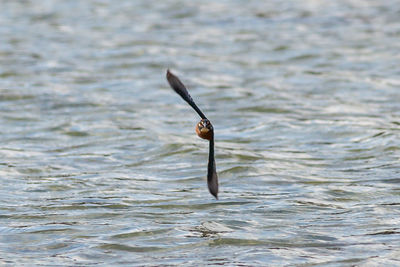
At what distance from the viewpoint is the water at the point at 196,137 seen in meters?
5.59

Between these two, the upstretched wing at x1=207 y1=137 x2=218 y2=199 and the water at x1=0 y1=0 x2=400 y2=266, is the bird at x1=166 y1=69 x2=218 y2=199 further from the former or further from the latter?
the water at x1=0 y1=0 x2=400 y2=266

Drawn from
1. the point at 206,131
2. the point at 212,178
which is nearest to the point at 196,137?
the point at 212,178

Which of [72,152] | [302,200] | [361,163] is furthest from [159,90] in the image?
[302,200]

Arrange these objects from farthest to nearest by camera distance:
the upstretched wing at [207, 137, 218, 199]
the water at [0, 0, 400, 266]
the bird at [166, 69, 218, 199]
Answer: the water at [0, 0, 400, 266]
the upstretched wing at [207, 137, 218, 199]
the bird at [166, 69, 218, 199]

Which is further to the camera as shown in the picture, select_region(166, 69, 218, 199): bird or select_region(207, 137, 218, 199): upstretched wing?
select_region(207, 137, 218, 199): upstretched wing

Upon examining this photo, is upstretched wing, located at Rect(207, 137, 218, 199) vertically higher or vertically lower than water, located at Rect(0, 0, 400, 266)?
higher

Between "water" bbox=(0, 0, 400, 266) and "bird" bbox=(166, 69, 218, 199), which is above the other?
"bird" bbox=(166, 69, 218, 199)

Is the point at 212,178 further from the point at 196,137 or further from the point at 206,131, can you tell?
the point at 196,137

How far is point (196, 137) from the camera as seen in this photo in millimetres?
8539

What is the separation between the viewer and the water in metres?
5.59

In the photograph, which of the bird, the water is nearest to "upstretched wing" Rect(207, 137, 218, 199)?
the bird

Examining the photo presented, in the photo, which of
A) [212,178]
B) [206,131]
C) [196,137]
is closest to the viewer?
[206,131]

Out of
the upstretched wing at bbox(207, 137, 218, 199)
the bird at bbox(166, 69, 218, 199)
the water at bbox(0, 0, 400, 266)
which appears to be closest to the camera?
the bird at bbox(166, 69, 218, 199)

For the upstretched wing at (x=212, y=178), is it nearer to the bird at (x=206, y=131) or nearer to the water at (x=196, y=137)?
the bird at (x=206, y=131)
